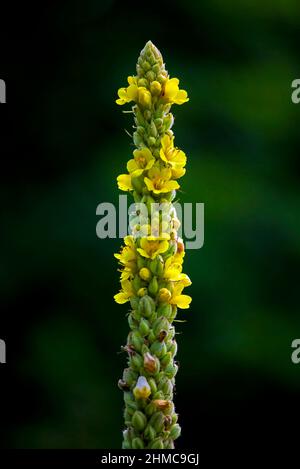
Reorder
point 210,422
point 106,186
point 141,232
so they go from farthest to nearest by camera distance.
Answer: point 210,422 < point 106,186 < point 141,232

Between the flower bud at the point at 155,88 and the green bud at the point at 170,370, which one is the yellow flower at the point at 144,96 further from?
the green bud at the point at 170,370

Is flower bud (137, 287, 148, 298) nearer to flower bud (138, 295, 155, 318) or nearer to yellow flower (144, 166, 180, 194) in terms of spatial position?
flower bud (138, 295, 155, 318)

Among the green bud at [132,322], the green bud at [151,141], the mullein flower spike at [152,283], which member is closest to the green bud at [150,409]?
the mullein flower spike at [152,283]

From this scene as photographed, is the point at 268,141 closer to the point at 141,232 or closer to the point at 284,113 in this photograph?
the point at 284,113

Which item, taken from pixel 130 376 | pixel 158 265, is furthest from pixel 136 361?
pixel 158 265

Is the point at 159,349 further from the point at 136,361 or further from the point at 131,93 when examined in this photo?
the point at 131,93

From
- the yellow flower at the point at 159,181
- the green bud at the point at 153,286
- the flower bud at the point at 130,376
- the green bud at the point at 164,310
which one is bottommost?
the flower bud at the point at 130,376

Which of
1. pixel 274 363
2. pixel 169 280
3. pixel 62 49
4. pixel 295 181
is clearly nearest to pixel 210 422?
pixel 274 363
